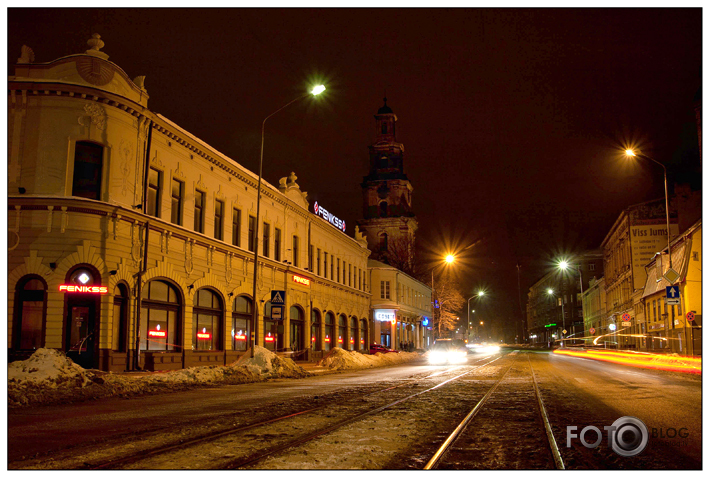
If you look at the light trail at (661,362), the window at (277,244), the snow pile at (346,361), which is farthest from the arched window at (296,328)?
the light trail at (661,362)

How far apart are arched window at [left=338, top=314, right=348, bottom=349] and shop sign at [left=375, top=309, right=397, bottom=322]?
1088 cm

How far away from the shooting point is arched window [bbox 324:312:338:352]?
4662 cm

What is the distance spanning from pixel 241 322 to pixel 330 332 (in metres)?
16.1

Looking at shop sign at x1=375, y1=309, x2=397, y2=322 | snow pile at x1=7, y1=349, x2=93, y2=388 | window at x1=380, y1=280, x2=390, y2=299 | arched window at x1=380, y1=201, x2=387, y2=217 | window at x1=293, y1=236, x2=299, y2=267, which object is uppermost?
arched window at x1=380, y1=201, x2=387, y2=217

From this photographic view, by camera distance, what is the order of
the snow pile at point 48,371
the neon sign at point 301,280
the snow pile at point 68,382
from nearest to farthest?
the snow pile at point 68,382 < the snow pile at point 48,371 < the neon sign at point 301,280

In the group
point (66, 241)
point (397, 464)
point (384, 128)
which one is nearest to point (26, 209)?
point (66, 241)

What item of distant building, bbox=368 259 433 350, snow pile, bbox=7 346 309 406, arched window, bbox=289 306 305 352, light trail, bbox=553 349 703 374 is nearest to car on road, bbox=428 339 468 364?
distant building, bbox=368 259 433 350

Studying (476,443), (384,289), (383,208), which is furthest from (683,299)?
(383,208)

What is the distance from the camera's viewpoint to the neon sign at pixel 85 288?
70.3ft

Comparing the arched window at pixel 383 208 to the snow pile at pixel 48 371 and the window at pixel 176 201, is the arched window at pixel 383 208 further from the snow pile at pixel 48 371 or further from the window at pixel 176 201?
the snow pile at pixel 48 371

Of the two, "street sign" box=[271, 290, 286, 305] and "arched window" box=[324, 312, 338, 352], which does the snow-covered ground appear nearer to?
"street sign" box=[271, 290, 286, 305]

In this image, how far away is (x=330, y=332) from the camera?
4766 cm

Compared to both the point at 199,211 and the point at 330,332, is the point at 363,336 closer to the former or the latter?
the point at 330,332

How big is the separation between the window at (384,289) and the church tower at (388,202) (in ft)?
73.6
